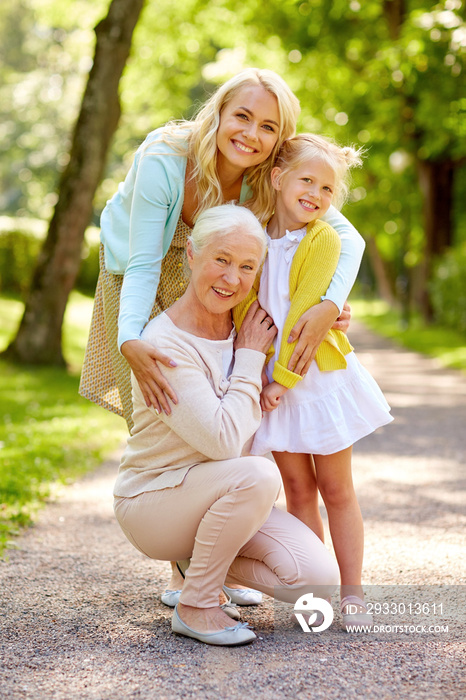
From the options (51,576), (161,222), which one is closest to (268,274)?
(161,222)

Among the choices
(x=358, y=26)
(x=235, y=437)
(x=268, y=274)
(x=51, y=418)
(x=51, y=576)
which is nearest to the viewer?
(x=235, y=437)

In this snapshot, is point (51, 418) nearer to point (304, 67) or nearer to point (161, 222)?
point (161, 222)

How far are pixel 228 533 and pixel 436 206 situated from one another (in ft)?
57.4

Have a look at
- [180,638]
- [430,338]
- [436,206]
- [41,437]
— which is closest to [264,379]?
[180,638]

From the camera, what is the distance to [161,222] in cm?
319

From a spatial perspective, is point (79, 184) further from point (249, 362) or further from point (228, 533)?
point (228, 533)

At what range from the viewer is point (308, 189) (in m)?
3.11

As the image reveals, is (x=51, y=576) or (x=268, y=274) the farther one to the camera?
(x=51, y=576)

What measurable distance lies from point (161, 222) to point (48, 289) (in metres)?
7.54

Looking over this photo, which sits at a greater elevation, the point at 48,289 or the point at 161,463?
the point at 161,463

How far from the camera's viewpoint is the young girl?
3.11 meters

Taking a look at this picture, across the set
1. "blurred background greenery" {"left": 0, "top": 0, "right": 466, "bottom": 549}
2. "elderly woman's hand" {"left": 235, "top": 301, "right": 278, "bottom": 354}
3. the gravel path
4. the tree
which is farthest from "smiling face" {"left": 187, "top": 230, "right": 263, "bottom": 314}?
the tree

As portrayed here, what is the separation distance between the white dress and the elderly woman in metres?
0.15

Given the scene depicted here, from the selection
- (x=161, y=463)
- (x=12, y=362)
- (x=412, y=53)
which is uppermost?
(x=412, y=53)
